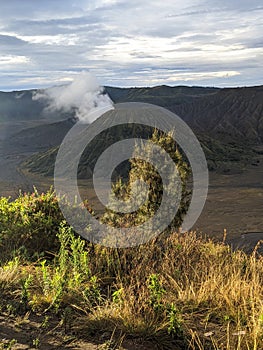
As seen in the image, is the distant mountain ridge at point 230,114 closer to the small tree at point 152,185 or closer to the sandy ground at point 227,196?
the sandy ground at point 227,196

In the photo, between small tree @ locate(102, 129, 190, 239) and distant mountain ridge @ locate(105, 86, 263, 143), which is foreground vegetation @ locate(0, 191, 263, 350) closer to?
small tree @ locate(102, 129, 190, 239)

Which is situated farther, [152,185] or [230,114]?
[230,114]

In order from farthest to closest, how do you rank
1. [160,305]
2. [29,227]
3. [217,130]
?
[217,130] < [29,227] < [160,305]

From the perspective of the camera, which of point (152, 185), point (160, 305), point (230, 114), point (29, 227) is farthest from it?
point (230, 114)

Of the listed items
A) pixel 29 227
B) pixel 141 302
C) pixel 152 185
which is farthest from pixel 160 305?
pixel 152 185

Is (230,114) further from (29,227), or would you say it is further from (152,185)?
(29,227)

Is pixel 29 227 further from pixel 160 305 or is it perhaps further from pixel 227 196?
pixel 227 196

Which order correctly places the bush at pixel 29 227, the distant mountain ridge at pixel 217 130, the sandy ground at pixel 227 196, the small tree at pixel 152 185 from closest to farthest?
1. the bush at pixel 29 227
2. the small tree at pixel 152 185
3. the sandy ground at pixel 227 196
4. the distant mountain ridge at pixel 217 130

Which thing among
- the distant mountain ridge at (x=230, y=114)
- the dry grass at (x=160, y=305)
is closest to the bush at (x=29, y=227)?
the dry grass at (x=160, y=305)

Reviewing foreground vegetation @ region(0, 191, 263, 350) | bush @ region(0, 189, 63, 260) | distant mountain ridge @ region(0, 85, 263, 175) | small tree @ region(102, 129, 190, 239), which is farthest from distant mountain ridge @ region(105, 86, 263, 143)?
foreground vegetation @ region(0, 191, 263, 350)

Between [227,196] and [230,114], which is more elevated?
[230,114]

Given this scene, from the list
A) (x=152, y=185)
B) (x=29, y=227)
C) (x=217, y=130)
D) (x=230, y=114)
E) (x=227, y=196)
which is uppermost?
(x=29, y=227)

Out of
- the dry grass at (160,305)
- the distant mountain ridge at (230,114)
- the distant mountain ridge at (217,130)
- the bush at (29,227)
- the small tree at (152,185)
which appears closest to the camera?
the dry grass at (160,305)

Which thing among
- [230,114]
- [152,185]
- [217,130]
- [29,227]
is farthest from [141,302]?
[230,114]
